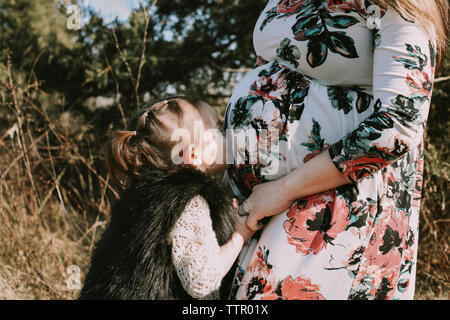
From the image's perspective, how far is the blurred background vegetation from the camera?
240 centimetres

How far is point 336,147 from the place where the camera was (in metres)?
0.95

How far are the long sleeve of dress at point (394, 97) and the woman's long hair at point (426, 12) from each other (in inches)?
0.6

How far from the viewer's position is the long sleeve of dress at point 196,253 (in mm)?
985

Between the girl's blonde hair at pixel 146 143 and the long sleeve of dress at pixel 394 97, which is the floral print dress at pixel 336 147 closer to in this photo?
the long sleeve of dress at pixel 394 97

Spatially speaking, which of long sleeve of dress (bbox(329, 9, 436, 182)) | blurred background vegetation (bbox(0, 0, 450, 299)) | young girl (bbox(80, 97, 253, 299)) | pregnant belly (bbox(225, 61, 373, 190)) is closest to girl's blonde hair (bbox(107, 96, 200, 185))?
young girl (bbox(80, 97, 253, 299))

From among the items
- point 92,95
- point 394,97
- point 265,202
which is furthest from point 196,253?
point 92,95

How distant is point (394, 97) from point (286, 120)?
276mm

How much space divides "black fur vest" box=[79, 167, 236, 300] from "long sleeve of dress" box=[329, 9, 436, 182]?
37 cm

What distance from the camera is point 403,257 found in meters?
1.13

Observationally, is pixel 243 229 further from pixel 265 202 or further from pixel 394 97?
pixel 394 97

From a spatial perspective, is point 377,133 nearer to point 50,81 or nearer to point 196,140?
point 196,140

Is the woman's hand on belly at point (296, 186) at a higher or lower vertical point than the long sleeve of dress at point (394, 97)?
lower

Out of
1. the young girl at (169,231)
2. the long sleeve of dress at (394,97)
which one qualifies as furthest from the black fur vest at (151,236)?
the long sleeve of dress at (394,97)

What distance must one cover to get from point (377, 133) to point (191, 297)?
0.64 m
